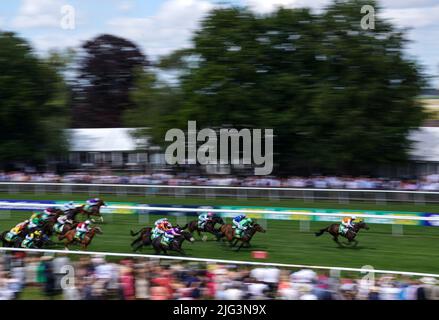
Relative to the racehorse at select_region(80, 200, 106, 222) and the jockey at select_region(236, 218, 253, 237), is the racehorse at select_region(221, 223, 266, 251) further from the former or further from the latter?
the racehorse at select_region(80, 200, 106, 222)

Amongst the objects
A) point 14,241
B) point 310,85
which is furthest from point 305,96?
point 14,241

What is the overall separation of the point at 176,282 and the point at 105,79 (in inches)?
1581

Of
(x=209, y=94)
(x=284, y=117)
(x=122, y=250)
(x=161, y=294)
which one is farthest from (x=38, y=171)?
(x=161, y=294)

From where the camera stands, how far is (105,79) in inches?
1868

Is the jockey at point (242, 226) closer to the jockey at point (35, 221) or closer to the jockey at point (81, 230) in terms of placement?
the jockey at point (81, 230)

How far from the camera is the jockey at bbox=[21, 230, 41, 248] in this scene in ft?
39.0

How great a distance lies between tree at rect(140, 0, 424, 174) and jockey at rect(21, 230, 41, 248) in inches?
538

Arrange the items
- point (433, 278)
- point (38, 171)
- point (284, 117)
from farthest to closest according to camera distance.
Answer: point (38, 171), point (284, 117), point (433, 278)

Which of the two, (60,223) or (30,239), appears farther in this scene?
(60,223)

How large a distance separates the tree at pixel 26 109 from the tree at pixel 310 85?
6.50 meters

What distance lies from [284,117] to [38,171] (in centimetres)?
1172

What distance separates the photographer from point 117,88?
48000 millimetres

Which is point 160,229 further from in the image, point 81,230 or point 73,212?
point 73,212
